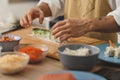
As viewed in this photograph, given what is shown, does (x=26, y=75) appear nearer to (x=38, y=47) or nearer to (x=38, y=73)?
(x=38, y=73)

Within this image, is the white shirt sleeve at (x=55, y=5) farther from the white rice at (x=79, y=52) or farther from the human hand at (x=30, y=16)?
the white rice at (x=79, y=52)

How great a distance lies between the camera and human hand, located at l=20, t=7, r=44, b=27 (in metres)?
1.45

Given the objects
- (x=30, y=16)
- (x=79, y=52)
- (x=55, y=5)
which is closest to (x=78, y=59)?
(x=79, y=52)

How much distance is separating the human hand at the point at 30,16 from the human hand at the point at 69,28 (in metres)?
0.29

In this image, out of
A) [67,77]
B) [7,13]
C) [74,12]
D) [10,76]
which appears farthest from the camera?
[7,13]

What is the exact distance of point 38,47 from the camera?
116 centimetres

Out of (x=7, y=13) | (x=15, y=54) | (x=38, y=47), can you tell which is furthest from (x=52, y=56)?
(x=7, y=13)

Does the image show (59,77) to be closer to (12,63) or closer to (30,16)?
(12,63)

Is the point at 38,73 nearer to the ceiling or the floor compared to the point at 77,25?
nearer to the floor

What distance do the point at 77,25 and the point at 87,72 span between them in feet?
1.13

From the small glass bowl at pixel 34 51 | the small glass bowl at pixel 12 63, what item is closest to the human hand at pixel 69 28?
the small glass bowl at pixel 34 51

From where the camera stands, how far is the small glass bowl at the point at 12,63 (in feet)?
3.03

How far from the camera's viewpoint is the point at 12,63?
938 millimetres

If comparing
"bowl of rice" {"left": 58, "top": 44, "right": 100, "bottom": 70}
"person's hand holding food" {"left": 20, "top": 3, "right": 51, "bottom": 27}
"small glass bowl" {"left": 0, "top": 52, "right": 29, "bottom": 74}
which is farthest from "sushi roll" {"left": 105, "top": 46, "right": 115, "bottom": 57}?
"person's hand holding food" {"left": 20, "top": 3, "right": 51, "bottom": 27}
